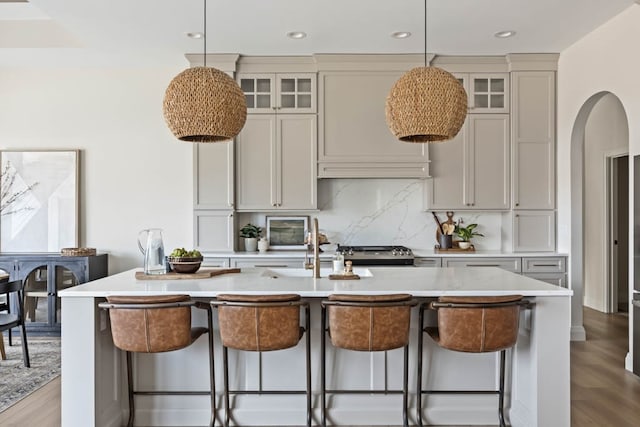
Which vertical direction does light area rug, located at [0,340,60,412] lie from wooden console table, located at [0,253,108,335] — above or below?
below

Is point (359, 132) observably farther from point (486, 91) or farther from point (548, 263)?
point (548, 263)

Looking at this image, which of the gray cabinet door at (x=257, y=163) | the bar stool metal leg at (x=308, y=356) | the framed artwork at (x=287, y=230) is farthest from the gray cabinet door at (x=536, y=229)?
the bar stool metal leg at (x=308, y=356)

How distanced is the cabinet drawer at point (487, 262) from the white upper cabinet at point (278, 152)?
5.32 ft

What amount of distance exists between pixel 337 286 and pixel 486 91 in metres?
3.34

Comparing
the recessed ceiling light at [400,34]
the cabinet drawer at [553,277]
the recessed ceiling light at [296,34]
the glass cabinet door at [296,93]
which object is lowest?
the cabinet drawer at [553,277]

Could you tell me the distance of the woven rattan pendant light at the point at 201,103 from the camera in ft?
8.02

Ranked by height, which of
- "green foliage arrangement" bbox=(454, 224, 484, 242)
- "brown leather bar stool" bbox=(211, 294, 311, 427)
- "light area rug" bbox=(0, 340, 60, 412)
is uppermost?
"green foliage arrangement" bbox=(454, 224, 484, 242)

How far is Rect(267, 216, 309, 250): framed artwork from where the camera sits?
529cm

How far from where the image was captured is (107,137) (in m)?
5.32

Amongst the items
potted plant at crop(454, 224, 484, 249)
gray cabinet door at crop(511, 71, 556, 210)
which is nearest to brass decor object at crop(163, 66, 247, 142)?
potted plant at crop(454, 224, 484, 249)

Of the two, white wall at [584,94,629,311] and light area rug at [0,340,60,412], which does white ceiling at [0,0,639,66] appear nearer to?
white wall at [584,94,629,311]

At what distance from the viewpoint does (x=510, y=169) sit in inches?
195

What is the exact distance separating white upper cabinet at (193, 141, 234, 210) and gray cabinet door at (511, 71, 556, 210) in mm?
3006

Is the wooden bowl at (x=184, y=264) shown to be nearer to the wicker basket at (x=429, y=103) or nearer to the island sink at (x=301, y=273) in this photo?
the island sink at (x=301, y=273)
